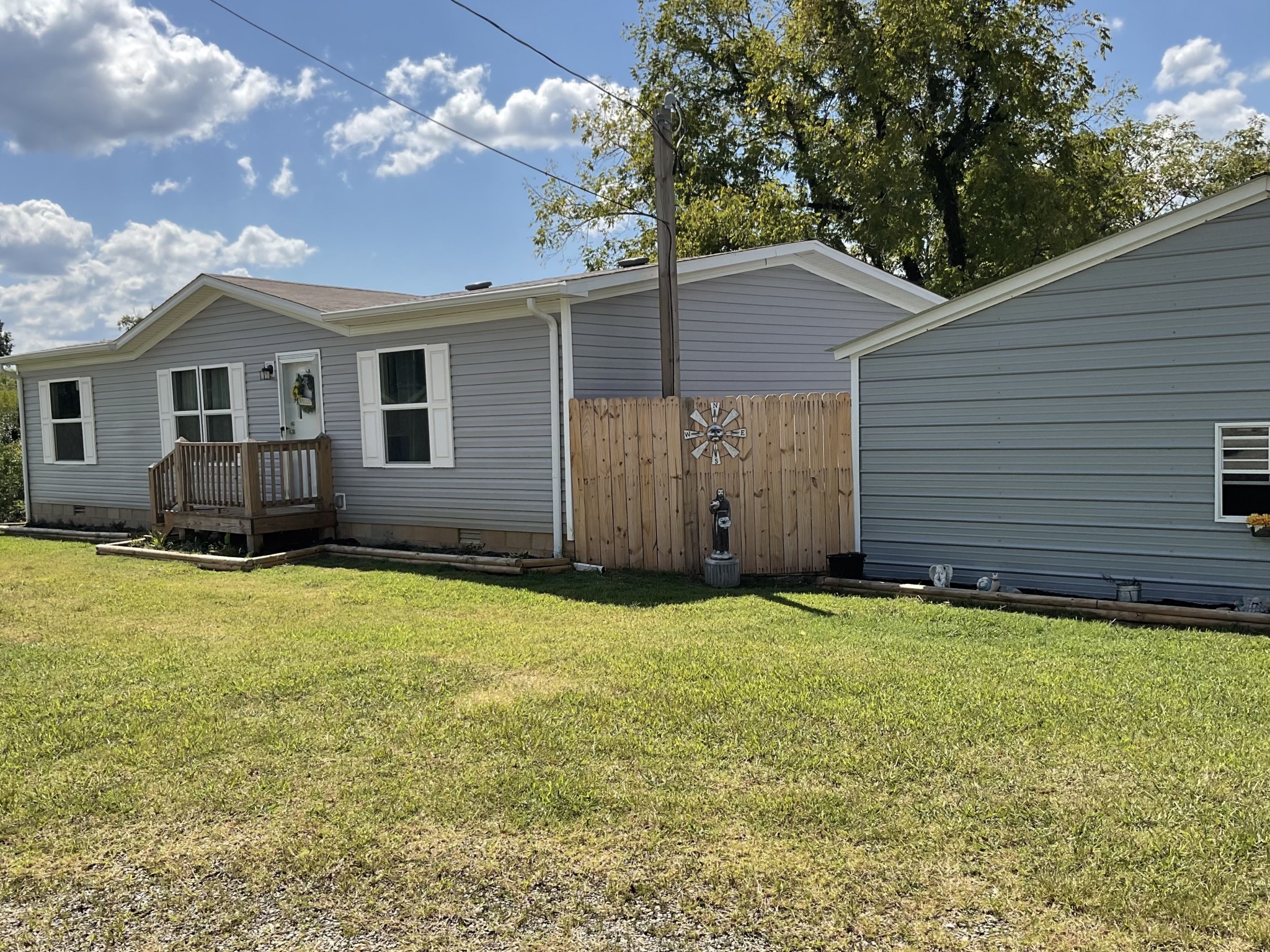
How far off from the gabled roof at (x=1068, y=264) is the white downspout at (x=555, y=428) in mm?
2850

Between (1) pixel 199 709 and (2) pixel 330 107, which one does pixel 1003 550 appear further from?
(2) pixel 330 107

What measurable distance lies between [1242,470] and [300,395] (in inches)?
413

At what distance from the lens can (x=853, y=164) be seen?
19.9m

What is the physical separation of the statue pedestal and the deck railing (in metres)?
5.69

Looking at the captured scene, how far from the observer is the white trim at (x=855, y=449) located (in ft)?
29.8

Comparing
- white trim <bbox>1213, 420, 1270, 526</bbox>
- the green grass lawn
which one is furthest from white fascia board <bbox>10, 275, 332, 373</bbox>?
white trim <bbox>1213, 420, 1270, 526</bbox>

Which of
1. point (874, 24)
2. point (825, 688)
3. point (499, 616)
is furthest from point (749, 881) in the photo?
point (874, 24)

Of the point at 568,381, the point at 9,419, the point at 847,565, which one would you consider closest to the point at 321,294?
the point at 568,381

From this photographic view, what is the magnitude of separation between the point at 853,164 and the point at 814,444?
12628 millimetres

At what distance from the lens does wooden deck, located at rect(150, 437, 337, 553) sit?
11305mm

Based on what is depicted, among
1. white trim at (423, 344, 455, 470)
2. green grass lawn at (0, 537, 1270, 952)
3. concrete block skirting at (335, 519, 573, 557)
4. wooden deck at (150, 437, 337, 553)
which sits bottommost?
green grass lawn at (0, 537, 1270, 952)

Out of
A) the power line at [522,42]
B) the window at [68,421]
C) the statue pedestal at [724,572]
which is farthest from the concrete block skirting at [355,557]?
the power line at [522,42]

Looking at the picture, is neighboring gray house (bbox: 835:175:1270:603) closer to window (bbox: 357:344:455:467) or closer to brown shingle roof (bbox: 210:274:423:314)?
window (bbox: 357:344:455:467)

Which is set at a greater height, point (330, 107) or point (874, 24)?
point (874, 24)
